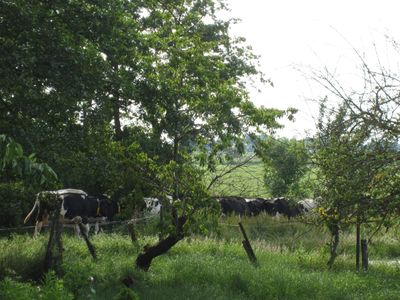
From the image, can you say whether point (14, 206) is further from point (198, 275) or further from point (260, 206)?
point (260, 206)

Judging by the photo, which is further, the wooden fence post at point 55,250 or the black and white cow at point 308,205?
the black and white cow at point 308,205

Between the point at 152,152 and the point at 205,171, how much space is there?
207 cm

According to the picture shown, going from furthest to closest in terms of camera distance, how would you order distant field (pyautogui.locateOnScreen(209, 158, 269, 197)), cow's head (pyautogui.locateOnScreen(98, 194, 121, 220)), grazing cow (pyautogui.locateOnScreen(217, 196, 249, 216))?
grazing cow (pyautogui.locateOnScreen(217, 196, 249, 216)) → cow's head (pyautogui.locateOnScreen(98, 194, 121, 220)) → distant field (pyautogui.locateOnScreen(209, 158, 269, 197))

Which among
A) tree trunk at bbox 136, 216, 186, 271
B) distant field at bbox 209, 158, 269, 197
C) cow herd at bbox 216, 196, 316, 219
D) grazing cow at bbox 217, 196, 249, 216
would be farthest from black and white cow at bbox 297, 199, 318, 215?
cow herd at bbox 216, 196, 316, 219

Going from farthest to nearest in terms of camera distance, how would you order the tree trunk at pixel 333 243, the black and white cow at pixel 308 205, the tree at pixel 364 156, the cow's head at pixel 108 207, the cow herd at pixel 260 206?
the cow herd at pixel 260 206 → the cow's head at pixel 108 207 → the black and white cow at pixel 308 205 → the tree trunk at pixel 333 243 → the tree at pixel 364 156

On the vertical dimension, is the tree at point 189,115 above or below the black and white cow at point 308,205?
above

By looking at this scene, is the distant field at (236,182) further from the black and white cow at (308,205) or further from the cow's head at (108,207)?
the cow's head at (108,207)

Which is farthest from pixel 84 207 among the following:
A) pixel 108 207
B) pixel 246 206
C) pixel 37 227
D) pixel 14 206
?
pixel 246 206

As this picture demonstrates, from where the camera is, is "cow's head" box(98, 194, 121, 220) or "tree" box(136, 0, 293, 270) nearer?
"tree" box(136, 0, 293, 270)

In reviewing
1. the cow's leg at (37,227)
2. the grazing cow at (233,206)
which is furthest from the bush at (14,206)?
the grazing cow at (233,206)

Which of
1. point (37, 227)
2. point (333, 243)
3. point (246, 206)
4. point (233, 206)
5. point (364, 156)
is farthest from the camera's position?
point (246, 206)

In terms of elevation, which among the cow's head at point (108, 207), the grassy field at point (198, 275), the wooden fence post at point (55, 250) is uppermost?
the cow's head at point (108, 207)

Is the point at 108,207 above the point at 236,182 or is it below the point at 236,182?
below

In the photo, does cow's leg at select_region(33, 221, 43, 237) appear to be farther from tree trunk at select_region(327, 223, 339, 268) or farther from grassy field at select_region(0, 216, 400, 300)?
tree trunk at select_region(327, 223, 339, 268)
